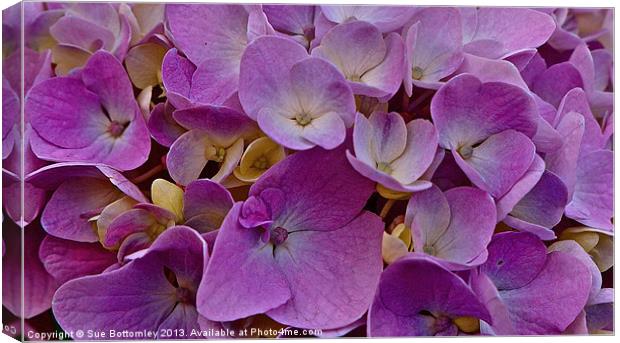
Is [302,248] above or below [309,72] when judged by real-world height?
below

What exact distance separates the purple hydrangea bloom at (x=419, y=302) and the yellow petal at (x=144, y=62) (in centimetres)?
22

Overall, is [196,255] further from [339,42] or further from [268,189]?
[339,42]

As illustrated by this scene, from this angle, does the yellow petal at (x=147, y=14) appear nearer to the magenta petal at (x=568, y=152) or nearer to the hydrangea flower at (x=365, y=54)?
the hydrangea flower at (x=365, y=54)

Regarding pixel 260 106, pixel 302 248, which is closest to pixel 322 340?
pixel 302 248

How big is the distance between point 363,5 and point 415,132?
0.34 feet

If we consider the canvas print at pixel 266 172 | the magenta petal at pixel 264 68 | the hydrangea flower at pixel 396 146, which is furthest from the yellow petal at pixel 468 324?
the magenta petal at pixel 264 68

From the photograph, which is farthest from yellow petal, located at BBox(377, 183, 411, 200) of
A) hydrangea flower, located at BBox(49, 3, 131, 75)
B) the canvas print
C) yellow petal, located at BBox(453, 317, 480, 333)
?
hydrangea flower, located at BBox(49, 3, 131, 75)

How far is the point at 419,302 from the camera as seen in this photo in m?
0.65

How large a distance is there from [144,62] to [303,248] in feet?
0.57

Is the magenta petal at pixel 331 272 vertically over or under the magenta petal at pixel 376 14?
under

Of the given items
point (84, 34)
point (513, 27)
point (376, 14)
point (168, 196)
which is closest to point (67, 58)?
point (84, 34)

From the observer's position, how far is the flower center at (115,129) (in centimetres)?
65

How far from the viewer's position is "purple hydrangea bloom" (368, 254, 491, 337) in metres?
0.62

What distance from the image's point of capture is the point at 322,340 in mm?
644
